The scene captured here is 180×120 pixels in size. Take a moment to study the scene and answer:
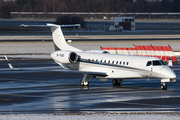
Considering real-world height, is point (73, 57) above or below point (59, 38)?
below

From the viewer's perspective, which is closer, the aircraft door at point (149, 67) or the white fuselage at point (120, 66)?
the white fuselage at point (120, 66)

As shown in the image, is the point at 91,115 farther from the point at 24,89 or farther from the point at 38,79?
the point at 38,79

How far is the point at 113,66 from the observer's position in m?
26.3

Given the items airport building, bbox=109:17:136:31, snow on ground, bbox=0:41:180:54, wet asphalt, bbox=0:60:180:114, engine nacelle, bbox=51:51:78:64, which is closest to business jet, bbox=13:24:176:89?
engine nacelle, bbox=51:51:78:64

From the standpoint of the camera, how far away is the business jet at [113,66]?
Result: 24672 millimetres

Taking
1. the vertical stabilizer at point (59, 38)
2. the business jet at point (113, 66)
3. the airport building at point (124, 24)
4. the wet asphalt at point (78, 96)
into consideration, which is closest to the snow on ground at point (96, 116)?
the wet asphalt at point (78, 96)

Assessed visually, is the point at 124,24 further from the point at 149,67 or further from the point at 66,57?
the point at 149,67

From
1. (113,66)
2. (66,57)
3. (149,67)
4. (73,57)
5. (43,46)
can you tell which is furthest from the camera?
(43,46)

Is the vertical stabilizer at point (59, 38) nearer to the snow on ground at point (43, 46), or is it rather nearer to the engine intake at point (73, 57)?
the engine intake at point (73, 57)

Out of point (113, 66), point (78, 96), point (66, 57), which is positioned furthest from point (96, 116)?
point (66, 57)

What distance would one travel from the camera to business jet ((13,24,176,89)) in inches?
971

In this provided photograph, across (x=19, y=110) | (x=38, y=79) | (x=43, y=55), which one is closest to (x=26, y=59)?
(x=43, y=55)

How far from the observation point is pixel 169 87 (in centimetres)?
2633

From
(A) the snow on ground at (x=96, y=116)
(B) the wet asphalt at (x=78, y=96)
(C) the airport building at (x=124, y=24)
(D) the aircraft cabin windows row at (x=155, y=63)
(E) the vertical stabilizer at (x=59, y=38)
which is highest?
(E) the vertical stabilizer at (x=59, y=38)
